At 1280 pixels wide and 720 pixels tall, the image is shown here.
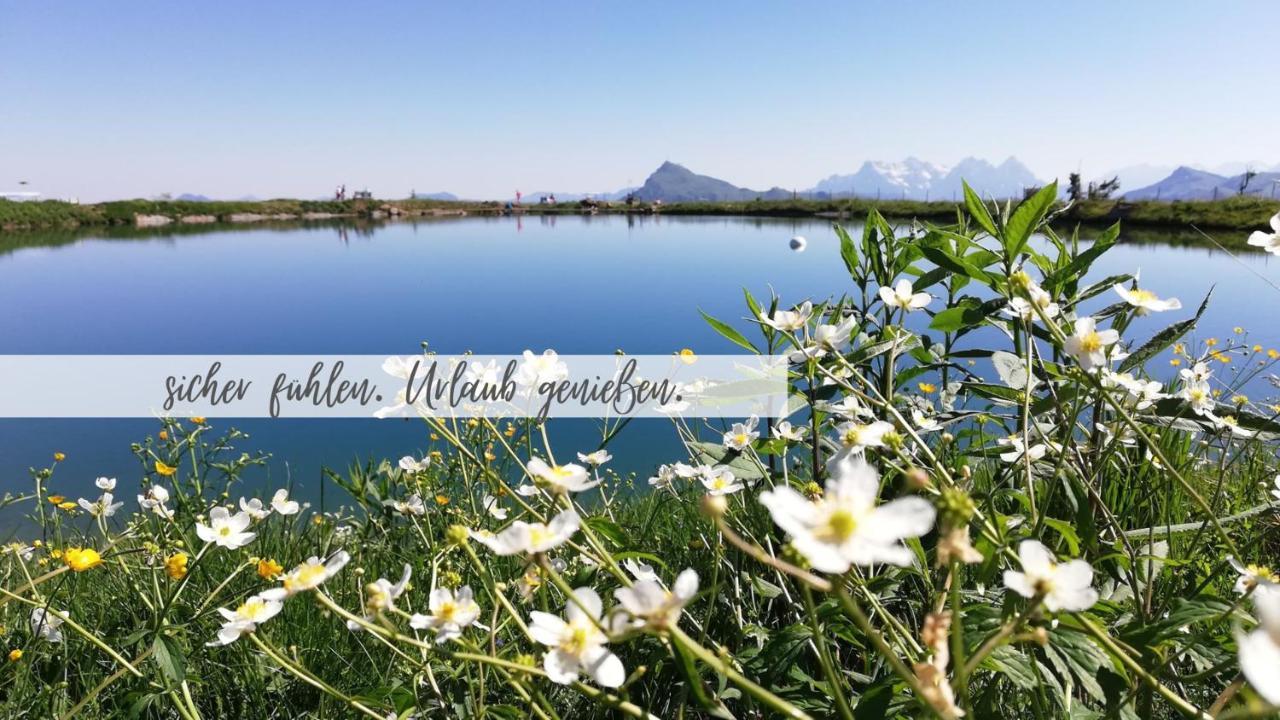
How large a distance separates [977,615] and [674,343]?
257 inches

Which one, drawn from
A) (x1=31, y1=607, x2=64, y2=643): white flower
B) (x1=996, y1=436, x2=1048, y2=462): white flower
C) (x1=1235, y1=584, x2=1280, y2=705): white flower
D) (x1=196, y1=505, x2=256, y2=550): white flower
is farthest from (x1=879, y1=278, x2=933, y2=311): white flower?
(x1=31, y1=607, x2=64, y2=643): white flower

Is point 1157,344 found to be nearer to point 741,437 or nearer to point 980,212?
point 980,212

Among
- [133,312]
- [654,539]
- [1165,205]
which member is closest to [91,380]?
[133,312]

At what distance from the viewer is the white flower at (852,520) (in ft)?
1.14

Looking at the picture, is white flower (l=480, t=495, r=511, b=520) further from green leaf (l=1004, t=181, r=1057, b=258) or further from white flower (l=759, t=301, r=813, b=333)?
green leaf (l=1004, t=181, r=1057, b=258)

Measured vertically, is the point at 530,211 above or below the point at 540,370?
above

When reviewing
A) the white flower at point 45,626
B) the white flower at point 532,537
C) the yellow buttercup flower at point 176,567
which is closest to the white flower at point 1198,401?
the white flower at point 532,537

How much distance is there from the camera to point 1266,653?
29cm

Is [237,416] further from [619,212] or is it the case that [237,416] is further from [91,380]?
[619,212]

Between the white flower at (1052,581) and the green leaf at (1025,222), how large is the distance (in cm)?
63

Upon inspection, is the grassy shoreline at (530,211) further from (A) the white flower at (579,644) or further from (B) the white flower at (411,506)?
(A) the white flower at (579,644)

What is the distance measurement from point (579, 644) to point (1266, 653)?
15.0 inches

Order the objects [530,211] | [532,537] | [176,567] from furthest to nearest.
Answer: [530,211] < [176,567] < [532,537]

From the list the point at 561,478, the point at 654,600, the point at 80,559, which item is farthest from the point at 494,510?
A: the point at 654,600
